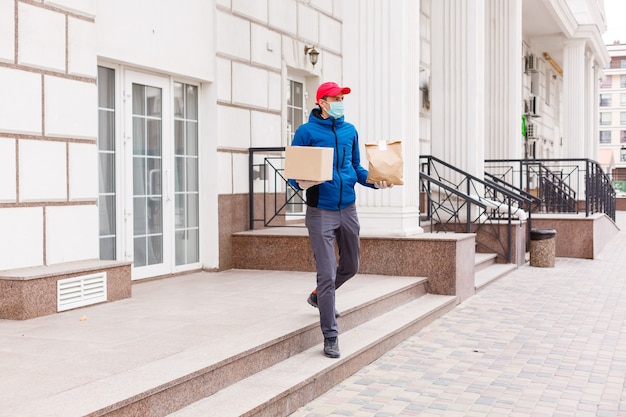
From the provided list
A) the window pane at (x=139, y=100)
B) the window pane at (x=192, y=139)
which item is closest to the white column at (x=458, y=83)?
the window pane at (x=192, y=139)

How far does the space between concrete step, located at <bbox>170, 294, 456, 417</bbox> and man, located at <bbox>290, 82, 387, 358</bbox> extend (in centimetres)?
23

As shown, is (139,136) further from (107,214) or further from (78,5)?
(78,5)

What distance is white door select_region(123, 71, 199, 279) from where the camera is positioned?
328 inches

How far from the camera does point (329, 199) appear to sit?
567 cm

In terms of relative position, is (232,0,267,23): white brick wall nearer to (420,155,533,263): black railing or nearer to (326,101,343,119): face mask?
(420,155,533,263): black railing

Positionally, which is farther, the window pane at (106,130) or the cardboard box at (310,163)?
the window pane at (106,130)

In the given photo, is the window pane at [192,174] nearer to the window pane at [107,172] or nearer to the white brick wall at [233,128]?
the white brick wall at [233,128]

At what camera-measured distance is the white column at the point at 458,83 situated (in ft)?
44.7

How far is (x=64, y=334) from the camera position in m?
5.50

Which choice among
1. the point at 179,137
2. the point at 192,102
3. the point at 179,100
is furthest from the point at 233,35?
the point at 179,137

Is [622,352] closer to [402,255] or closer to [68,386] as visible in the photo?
[402,255]

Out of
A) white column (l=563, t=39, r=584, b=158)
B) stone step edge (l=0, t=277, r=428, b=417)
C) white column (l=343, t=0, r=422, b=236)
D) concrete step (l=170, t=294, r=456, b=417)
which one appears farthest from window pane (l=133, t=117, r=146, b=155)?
white column (l=563, t=39, r=584, b=158)

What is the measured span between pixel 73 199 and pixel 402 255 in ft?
→ 12.5

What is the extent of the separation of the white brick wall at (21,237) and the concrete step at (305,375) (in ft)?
8.05
